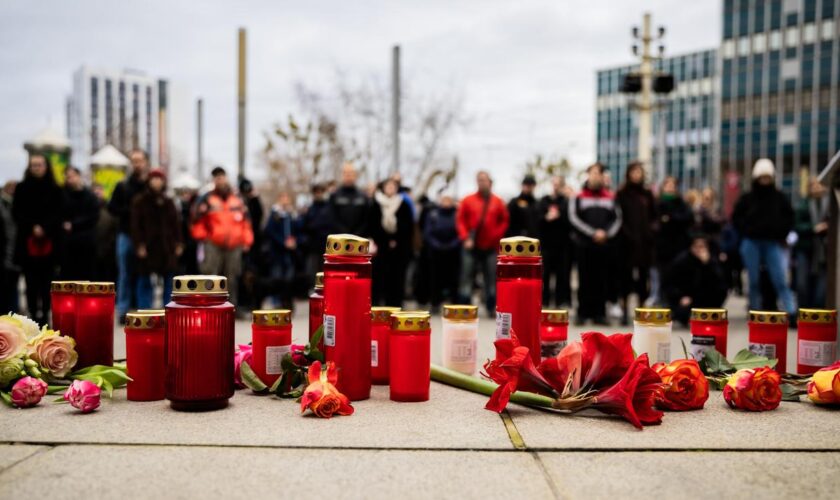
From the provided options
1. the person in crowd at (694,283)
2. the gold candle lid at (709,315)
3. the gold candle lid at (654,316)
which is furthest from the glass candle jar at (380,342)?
the person in crowd at (694,283)

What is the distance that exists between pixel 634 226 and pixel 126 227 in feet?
18.5

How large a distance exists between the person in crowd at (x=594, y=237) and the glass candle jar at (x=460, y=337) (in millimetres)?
4394

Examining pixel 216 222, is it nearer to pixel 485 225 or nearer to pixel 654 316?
pixel 485 225

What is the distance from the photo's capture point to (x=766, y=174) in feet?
29.1

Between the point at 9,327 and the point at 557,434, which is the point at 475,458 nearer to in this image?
the point at 557,434

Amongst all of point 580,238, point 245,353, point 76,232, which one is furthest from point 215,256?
point 245,353

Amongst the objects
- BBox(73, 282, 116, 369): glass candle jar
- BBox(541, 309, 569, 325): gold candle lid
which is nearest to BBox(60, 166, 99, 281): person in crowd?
BBox(73, 282, 116, 369): glass candle jar

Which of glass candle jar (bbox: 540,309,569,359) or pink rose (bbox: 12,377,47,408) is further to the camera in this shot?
glass candle jar (bbox: 540,309,569,359)

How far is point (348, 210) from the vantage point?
32.0 ft

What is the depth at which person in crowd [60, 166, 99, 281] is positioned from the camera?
29.8ft

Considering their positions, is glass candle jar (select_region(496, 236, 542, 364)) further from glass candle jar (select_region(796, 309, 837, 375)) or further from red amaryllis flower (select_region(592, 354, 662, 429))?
glass candle jar (select_region(796, 309, 837, 375))

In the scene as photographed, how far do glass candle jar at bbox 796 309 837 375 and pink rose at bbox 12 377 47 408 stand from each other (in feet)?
13.2

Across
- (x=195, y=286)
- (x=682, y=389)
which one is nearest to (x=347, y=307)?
(x=195, y=286)

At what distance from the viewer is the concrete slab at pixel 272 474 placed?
8.23 ft
